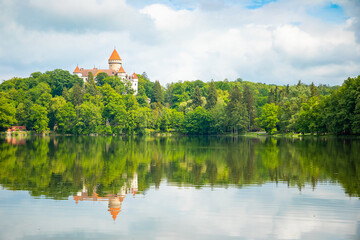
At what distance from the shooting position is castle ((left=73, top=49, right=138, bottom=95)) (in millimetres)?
137125

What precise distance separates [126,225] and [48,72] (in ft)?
390

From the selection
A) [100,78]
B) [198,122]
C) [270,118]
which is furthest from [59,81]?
[270,118]

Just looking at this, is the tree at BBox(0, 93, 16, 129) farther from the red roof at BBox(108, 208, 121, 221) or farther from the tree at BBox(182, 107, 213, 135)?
the red roof at BBox(108, 208, 121, 221)

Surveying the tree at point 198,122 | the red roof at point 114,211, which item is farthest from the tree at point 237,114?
the red roof at point 114,211

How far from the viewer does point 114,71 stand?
456 ft

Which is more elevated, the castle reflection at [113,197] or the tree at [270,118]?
the tree at [270,118]

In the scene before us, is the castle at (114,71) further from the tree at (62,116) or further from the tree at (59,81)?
the tree at (62,116)

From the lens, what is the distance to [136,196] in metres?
14.6

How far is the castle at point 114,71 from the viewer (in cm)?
13712

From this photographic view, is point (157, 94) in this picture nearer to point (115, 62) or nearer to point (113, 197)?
point (115, 62)

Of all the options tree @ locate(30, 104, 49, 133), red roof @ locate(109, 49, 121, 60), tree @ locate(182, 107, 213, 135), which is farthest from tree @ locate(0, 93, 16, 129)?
red roof @ locate(109, 49, 121, 60)

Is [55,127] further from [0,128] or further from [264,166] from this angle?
[264,166]

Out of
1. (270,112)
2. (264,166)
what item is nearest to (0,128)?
(270,112)

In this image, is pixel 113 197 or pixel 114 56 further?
pixel 114 56
